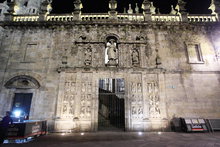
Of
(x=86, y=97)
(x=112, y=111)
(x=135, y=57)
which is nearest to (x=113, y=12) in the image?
(x=135, y=57)

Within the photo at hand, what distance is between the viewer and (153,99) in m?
10.2

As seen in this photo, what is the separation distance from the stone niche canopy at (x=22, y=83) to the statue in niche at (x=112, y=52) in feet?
20.3

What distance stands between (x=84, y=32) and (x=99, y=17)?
101 inches

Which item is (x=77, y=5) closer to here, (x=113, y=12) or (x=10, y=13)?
(x=113, y=12)

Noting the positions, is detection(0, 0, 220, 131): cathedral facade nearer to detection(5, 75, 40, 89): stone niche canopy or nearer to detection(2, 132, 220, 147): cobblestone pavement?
detection(5, 75, 40, 89): stone niche canopy

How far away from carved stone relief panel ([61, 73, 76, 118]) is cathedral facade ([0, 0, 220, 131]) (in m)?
0.07

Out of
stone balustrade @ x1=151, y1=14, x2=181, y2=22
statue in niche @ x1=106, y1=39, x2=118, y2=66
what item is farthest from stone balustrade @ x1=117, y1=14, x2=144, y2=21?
statue in niche @ x1=106, y1=39, x2=118, y2=66

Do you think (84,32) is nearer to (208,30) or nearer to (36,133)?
(36,133)

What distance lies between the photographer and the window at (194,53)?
1122 cm

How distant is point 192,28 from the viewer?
39.4 feet

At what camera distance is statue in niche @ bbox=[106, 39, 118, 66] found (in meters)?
11.1

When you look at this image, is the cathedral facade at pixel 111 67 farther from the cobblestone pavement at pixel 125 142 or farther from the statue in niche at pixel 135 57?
the cobblestone pavement at pixel 125 142

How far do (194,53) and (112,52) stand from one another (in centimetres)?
725

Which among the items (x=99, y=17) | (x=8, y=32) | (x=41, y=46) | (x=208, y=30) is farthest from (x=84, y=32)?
(x=208, y=30)
